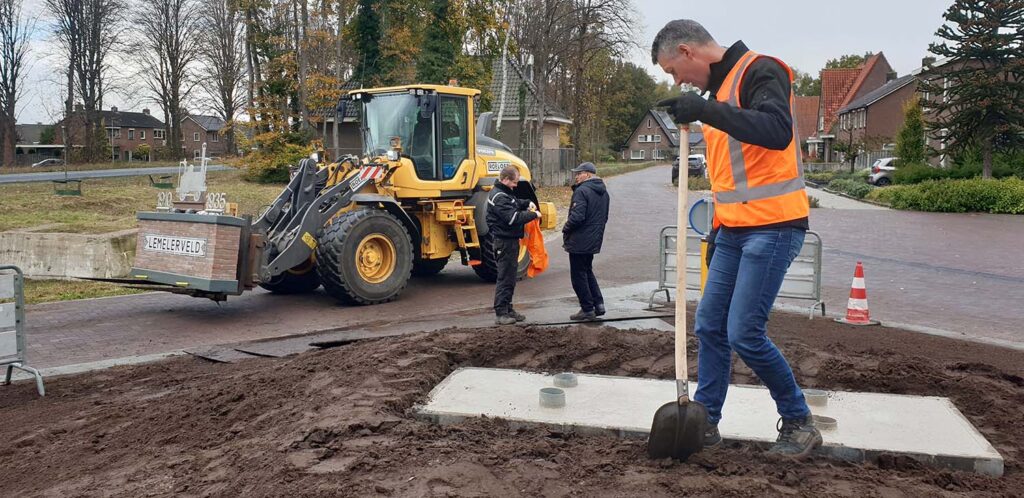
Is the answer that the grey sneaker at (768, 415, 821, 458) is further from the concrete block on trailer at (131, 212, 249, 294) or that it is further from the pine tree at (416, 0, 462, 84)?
the pine tree at (416, 0, 462, 84)

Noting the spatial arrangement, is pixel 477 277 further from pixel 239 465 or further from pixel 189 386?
pixel 239 465

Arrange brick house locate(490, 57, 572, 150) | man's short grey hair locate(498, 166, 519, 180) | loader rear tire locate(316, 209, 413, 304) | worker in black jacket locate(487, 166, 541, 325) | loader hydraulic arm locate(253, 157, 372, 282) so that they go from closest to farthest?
1. worker in black jacket locate(487, 166, 541, 325)
2. man's short grey hair locate(498, 166, 519, 180)
3. loader hydraulic arm locate(253, 157, 372, 282)
4. loader rear tire locate(316, 209, 413, 304)
5. brick house locate(490, 57, 572, 150)

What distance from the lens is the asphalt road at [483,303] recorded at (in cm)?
912

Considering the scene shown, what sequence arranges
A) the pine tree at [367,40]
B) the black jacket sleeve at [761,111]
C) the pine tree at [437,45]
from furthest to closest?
the pine tree at [437,45] < the pine tree at [367,40] < the black jacket sleeve at [761,111]

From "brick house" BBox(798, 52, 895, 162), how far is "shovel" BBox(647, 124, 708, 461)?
2827 inches

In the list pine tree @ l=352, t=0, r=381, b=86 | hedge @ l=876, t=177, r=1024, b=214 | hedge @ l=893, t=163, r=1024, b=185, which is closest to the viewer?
hedge @ l=876, t=177, r=1024, b=214

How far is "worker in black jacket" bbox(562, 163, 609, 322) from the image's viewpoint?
30.7 ft

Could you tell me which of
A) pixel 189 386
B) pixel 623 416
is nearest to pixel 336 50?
pixel 189 386

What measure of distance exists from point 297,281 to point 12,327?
496cm

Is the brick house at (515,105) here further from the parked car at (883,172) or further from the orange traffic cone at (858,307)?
the orange traffic cone at (858,307)

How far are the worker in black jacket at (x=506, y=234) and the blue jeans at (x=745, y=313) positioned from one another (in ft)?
15.4

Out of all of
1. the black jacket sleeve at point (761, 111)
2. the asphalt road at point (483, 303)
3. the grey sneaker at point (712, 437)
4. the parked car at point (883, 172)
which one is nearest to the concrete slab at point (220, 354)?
the asphalt road at point (483, 303)

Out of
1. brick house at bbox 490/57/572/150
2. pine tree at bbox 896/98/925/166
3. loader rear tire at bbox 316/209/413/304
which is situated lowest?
loader rear tire at bbox 316/209/413/304

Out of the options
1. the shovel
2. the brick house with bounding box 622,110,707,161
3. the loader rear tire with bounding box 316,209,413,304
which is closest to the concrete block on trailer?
the loader rear tire with bounding box 316,209,413,304
